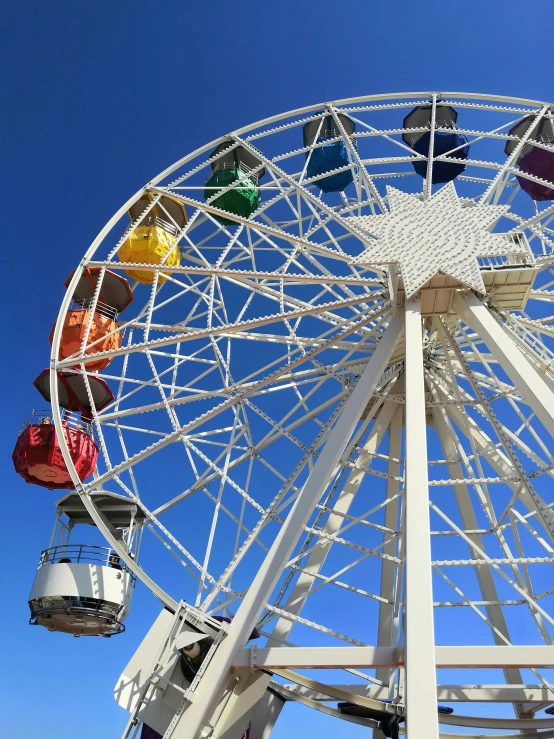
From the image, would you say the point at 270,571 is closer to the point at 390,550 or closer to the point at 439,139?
the point at 390,550

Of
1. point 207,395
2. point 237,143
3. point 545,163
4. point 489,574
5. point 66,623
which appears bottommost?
point 66,623

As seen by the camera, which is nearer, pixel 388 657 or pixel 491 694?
pixel 388 657

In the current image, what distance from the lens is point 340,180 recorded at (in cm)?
1352

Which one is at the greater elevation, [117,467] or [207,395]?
[207,395]

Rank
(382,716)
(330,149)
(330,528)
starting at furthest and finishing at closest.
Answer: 1. (330,149)
2. (330,528)
3. (382,716)

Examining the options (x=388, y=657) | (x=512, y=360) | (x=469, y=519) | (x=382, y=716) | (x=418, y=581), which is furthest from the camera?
(x=469, y=519)

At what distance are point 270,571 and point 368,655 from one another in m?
1.34

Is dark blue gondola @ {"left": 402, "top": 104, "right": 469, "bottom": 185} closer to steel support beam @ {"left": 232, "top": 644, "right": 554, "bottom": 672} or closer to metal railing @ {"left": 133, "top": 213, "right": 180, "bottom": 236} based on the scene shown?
metal railing @ {"left": 133, "top": 213, "right": 180, "bottom": 236}

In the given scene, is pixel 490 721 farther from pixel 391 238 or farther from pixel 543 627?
pixel 391 238

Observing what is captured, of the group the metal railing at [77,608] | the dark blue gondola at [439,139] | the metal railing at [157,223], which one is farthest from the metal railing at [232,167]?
the metal railing at [77,608]

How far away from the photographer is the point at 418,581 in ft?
16.2

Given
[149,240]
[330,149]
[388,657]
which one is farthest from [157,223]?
[388,657]

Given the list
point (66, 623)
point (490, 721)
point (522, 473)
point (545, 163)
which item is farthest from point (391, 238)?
point (66, 623)

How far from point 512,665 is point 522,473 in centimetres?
268
